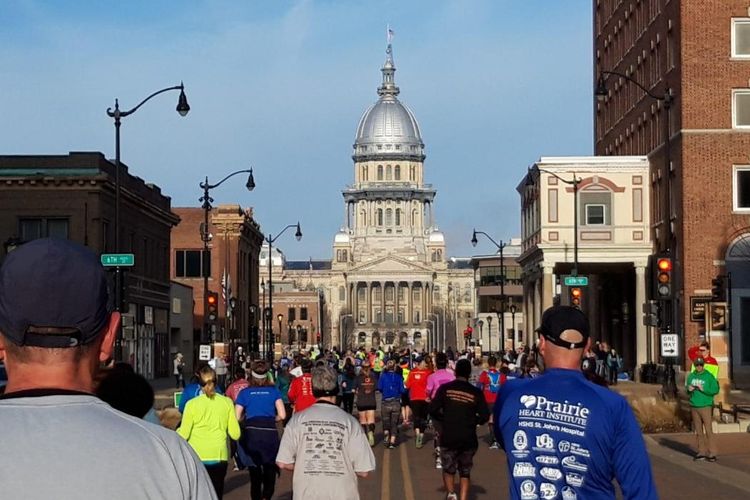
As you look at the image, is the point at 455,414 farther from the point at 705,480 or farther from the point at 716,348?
the point at 716,348

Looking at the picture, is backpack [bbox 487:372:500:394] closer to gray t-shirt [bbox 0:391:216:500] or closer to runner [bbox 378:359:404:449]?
runner [bbox 378:359:404:449]

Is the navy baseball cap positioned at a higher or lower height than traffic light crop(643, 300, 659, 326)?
higher

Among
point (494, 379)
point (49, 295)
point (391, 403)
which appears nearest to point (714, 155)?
point (494, 379)

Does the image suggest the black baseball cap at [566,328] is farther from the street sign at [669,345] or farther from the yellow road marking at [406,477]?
the street sign at [669,345]

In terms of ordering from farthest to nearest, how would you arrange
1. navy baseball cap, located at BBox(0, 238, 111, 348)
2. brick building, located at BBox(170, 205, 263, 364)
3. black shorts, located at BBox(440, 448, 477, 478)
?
brick building, located at BBox(170, 205, 263, 364) → black shorts, located at BBox(440, 448, 477, 478) → navy baseball cap, located at BBox(0, 238, 111, 348)

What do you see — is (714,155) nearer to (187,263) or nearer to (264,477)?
(264,477)

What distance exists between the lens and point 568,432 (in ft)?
23.4

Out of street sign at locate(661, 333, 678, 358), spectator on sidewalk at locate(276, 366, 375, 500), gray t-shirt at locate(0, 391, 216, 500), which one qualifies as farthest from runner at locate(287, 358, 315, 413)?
street sign at locate(661, 333, 678, 358)

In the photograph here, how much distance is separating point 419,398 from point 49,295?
2531 centimetres

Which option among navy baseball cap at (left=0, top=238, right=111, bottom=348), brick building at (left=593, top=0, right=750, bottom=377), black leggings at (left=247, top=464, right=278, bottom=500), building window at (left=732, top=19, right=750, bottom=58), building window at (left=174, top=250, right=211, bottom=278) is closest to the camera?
navy baseball cap at (left=0, top=238, right=111, bottom=348)

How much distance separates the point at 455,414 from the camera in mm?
16359

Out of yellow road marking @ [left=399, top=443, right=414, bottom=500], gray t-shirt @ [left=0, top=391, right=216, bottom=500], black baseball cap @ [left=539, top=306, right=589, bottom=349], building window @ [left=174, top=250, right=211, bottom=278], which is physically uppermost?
building window @ [left=174, top=250, right=211, bottom=278]

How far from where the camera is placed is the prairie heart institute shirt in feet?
23.0

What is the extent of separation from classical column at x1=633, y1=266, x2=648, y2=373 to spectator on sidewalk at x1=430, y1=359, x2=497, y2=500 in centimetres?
4631
